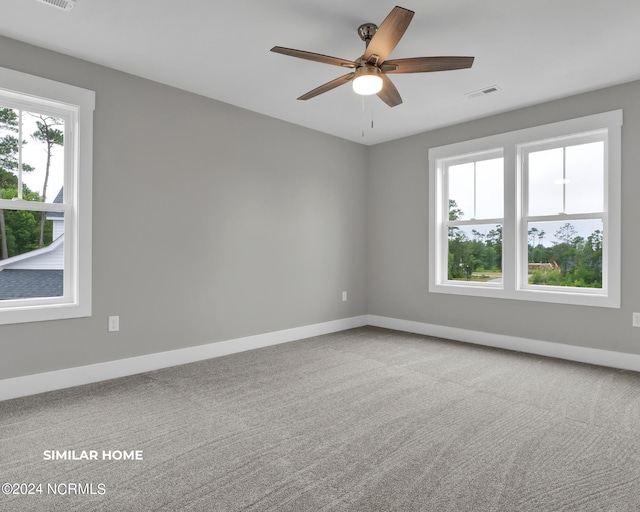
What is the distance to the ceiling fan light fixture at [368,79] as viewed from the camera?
257 cm

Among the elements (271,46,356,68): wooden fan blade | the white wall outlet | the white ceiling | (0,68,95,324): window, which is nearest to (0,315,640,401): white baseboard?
the white wall outlet

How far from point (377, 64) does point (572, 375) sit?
3.06 meters

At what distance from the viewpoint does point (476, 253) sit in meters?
4.71

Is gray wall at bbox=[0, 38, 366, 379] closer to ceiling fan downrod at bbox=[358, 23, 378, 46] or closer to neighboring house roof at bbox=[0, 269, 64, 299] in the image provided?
neighboring house roof at bbox=[0, 269, 64, 299]

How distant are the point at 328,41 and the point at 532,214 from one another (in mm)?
2877

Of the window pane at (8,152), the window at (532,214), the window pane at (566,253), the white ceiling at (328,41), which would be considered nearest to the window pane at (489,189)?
the window at (532,214)

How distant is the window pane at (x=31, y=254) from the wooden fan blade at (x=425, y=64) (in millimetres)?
2823

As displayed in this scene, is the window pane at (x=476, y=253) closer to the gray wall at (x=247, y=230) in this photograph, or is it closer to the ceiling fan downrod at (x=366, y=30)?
the gray wall at (x=247, y=230)

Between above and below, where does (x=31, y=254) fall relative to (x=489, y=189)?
below

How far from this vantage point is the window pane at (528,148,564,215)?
4.06 metres

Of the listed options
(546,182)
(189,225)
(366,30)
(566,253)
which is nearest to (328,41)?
(366,30)

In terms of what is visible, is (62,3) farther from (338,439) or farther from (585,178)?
(585,178)

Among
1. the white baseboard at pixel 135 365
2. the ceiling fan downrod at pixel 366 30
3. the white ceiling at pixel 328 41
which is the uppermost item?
the white ceiling at pixel 328 41

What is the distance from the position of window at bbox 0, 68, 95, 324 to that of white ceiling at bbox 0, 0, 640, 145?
0.43m
